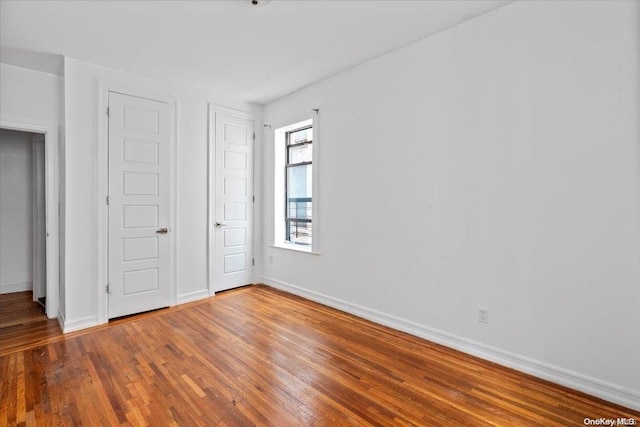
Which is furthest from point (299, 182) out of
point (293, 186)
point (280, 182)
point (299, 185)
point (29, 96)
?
point (29, 96)

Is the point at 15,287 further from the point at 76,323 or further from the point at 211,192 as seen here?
the point at 211,192

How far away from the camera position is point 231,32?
2.84m

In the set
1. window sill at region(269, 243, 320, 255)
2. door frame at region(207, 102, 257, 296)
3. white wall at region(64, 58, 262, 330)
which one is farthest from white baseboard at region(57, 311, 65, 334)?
window sill at region(269, 243, 320, 255)

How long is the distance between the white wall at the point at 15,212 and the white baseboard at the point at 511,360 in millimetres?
4648

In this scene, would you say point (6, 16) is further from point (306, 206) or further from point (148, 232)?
point (306, 206)

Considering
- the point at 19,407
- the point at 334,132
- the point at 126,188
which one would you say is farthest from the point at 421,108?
the point at 19,407

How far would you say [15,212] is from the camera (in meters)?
4.68

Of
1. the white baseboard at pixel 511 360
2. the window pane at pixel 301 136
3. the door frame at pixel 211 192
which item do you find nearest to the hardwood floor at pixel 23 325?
the door frame at pixel 211 192

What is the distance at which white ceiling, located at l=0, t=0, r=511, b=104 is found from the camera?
249cm

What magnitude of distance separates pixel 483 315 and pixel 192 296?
3.37 meters

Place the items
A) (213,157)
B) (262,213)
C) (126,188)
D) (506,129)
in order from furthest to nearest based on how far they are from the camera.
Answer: (262,213), (213,157), (126,188), (506,129)

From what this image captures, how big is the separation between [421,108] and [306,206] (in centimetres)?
219

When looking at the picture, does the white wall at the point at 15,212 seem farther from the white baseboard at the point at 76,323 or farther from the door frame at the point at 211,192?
the door frame at the point at 211,192

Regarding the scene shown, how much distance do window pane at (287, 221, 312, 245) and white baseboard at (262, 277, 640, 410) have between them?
3.82 feet
